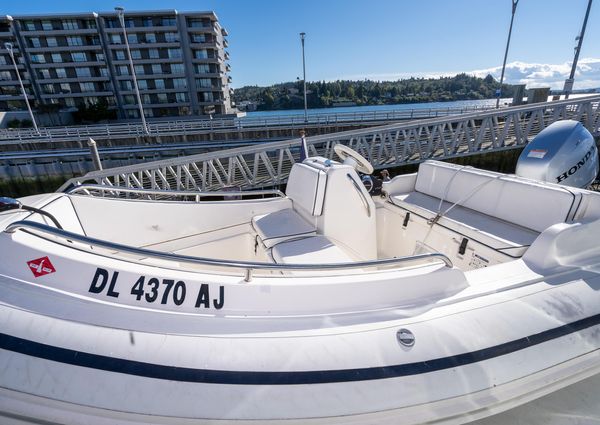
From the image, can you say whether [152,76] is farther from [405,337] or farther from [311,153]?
[405,337]

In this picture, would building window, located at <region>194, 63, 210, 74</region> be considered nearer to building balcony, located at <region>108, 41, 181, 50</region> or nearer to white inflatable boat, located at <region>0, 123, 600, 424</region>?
building balcony, located at <region>108, 41, 181, 50</region>

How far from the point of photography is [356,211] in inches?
121

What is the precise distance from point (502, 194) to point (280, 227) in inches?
94.2

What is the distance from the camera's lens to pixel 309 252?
2.48 metres

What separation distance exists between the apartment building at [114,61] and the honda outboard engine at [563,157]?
118 ft

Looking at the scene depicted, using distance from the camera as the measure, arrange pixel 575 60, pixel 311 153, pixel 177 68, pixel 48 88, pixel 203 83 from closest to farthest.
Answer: pixel 311 153, pixel 575 60, pixel 177 68, pixel 48 88, pixel 203 83

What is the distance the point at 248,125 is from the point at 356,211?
49.2 ft

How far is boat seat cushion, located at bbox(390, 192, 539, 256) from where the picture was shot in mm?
2520

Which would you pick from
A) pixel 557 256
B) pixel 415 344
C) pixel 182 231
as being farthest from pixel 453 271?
pixel 182 231

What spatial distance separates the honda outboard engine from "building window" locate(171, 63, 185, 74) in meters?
38.3

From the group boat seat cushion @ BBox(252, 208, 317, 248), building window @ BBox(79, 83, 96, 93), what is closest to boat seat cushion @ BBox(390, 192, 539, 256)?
boat seat cushion @ BBox(252, 208, 317, 248)

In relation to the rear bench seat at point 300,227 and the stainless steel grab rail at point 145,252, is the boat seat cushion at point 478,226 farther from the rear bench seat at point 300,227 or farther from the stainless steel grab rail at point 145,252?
the stainless steel grab rail at point 145,252

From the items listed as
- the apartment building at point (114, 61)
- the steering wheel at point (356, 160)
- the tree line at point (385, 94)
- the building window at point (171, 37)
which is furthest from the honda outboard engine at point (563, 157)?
the tree line at point (385, 94)

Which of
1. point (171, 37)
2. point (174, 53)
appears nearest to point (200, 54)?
point (174, 53)
